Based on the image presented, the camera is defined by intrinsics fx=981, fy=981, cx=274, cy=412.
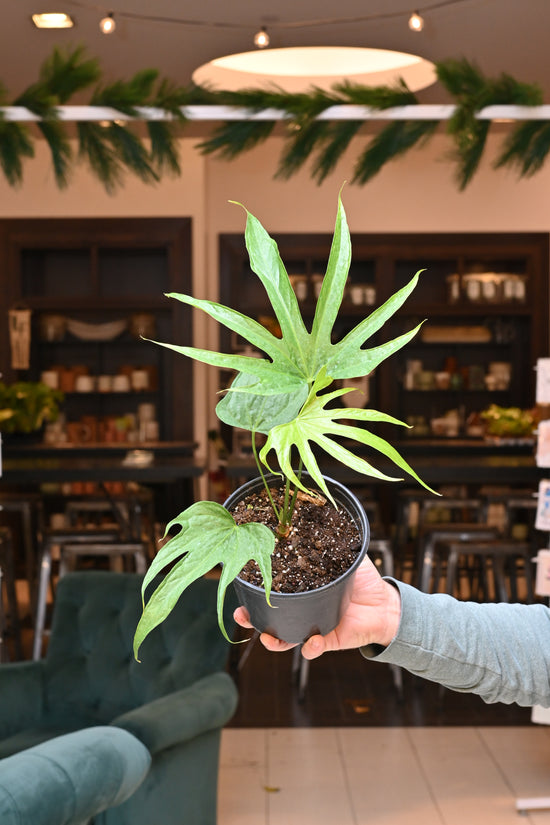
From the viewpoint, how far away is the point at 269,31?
4637 mm

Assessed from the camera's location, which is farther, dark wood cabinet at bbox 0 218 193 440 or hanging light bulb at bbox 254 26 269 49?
dark wood cabinet at bbox 0 218 193 440

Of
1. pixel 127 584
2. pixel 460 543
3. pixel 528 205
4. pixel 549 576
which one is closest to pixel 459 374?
pixel 528 205

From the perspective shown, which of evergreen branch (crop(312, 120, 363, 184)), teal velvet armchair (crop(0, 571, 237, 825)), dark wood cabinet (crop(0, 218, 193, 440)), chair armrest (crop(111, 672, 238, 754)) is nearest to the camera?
chair armrest (crop(111, 672, 238, 754))

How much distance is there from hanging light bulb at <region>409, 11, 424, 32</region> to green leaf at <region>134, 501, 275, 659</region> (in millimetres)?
4001

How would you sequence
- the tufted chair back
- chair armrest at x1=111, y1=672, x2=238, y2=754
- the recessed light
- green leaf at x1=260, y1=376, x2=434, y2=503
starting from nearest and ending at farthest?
1. green leaf at x1=260, y1=376, x2=434, y2=503
2. chair armrest at x1=111, y1=672, x2=238, y2=754
3. the tufted chair back
4. the recessed light

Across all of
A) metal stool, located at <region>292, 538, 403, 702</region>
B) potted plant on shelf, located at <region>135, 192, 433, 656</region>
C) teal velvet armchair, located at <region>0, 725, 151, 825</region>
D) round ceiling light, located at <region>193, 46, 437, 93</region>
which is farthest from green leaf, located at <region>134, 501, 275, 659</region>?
round ceiling light, located at <region>193, 46, 437, 93</region>

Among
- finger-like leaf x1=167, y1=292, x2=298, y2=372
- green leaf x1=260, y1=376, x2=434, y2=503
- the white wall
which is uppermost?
the white wall

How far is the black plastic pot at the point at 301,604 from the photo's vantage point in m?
0.86

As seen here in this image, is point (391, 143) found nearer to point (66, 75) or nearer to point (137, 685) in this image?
point (66, 75)

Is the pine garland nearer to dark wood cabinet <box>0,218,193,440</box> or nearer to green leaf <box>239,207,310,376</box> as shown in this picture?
green leaf <box>239,207,310,376</box>

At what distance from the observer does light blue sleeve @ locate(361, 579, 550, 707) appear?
1113 millimetres

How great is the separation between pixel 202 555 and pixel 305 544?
0.14 metres

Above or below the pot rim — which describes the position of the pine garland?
above

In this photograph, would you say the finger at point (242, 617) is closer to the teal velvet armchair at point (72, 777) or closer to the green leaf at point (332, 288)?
the green leaf at point (332, 288)
